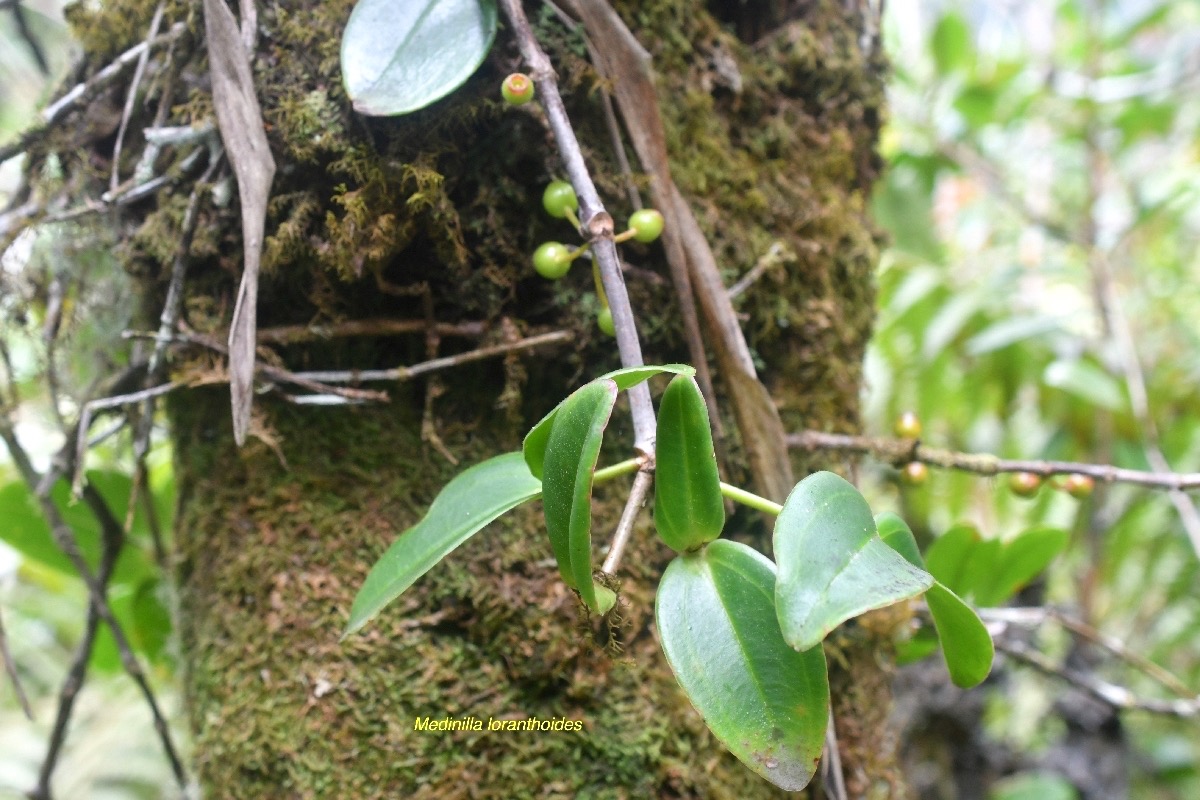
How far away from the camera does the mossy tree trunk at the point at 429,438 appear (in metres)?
0.69

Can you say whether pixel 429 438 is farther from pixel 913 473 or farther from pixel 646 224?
pixel 913 473

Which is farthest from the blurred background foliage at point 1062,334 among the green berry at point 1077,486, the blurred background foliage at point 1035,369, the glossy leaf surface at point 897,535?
the glossy leaf surface at point 897,535

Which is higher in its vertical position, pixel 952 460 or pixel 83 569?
pixel 83 569

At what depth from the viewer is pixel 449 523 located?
0.56m

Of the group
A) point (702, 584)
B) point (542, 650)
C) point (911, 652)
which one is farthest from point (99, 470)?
point (911, 652)

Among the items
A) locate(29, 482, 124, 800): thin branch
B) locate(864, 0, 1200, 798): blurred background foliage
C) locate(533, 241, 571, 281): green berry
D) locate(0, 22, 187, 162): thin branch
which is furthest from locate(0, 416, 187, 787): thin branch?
locate(864, 0, 1200, 798): blurred background foliage

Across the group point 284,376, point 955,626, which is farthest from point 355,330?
point 955,626

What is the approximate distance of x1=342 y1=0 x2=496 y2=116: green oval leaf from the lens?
25.0 inches

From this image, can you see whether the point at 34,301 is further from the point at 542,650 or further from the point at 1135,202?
the point at 1135,202

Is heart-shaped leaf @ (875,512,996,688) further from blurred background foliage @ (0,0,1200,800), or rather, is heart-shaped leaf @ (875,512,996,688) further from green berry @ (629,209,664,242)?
blurred background foliage @ (0,0,1200,800)

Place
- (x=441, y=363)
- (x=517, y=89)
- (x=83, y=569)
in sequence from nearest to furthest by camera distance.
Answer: (x=517, y=89) → (x=441, y=363) → (x=83, y=569)

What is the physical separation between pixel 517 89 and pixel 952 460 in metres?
0.58

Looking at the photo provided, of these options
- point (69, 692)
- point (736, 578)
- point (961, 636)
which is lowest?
point (69, 692)

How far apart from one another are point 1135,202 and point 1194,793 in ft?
5.96
